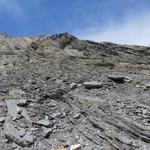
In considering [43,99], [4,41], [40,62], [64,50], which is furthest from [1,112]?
[4,41]

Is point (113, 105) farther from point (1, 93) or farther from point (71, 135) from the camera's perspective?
point (1, 93)

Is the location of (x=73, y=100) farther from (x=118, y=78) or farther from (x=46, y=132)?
(x=118, y=78)

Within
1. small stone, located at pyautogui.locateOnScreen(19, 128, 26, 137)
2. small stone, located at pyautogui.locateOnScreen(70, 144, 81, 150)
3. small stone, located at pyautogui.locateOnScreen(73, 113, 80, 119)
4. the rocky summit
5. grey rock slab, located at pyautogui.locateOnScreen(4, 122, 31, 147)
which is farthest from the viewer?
small stone, located at pyautogui.locateOnScreen(73, 113, 80, 119)

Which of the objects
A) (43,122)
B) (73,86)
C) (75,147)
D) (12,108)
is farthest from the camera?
(73,86)

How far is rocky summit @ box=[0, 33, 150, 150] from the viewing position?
50.2 feet

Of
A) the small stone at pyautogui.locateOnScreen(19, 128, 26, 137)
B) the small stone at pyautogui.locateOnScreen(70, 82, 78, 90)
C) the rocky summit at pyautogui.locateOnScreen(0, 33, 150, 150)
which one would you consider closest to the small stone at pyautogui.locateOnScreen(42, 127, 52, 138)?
the rocky summit at pyautogui.locateOnScreen(0, 33, 150, 150)

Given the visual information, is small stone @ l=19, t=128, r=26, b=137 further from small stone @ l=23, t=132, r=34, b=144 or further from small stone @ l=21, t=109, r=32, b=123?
small stone @ l=21, t=109, r=32, b=123

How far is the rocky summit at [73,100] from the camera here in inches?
603

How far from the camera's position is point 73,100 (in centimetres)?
1833

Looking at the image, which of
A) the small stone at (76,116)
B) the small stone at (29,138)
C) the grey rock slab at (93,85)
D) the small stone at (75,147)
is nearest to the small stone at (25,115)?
the small stone at (29,138)

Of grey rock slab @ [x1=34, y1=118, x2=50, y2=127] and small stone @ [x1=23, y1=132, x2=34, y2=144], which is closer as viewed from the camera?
small stone @ [x1=23, y1=132, x2=34, y2=144]

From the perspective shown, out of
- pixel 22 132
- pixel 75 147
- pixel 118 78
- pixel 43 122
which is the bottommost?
pixel 75 147

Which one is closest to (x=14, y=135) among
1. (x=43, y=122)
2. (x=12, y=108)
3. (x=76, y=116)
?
(x=43, y=122)

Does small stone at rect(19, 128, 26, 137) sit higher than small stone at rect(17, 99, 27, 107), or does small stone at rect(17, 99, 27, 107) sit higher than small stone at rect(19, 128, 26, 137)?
small stone at rect(17, 99, 27, 107)
